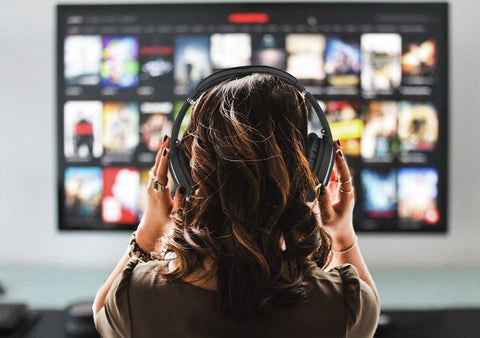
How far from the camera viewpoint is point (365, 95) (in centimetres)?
192

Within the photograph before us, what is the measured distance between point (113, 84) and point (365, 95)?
0.86m

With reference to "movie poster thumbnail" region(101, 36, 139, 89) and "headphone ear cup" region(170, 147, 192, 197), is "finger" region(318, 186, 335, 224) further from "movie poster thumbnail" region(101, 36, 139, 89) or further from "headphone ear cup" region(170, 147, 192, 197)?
"movie poster thumbnail" region(101, 36, 139, 89)

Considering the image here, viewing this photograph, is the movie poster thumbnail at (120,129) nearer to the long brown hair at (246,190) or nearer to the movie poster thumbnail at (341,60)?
the movie poster thumbnail at (341,60)

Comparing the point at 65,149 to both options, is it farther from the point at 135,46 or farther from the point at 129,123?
the point at 135,46

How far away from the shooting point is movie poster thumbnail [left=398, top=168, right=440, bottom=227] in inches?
76.2

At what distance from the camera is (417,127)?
193 centimetres

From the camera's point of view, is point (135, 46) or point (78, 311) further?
point (135, 46)

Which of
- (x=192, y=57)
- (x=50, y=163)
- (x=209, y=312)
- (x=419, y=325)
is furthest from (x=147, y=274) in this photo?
(x=50, y=163)

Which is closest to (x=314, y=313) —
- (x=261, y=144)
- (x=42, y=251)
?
(x=261, y=144)

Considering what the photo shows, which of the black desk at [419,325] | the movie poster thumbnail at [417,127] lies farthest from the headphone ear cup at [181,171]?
the movie poster thumbnail at [417,127]

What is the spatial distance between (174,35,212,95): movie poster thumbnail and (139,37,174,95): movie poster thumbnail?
0.08 feet

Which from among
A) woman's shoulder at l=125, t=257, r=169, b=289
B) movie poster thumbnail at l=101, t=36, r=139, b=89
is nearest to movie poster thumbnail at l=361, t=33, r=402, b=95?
movie poster thumbnail at l=101, t=36, r=139, b=89

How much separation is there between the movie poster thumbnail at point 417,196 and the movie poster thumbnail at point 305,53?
45 centimetres

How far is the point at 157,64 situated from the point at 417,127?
91cm
